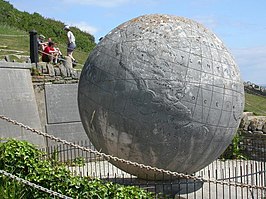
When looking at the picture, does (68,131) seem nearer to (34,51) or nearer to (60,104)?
(60,104)

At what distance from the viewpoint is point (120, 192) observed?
600cm

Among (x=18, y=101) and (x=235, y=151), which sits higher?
(x=18, y=101)

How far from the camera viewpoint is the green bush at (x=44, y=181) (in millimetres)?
6047

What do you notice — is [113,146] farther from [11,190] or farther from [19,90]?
[19,90]

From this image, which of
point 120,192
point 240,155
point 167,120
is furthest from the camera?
point 240,155

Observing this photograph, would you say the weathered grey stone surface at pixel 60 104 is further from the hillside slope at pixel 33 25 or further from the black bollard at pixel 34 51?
the hillside slope at pixel 33 25

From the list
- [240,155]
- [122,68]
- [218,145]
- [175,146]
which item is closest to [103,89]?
[122,68]

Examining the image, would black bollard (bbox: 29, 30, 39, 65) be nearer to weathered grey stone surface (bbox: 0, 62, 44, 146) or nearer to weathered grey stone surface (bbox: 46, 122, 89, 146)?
weathered grey stone surface (bbox: 0, 62, 44, 146)

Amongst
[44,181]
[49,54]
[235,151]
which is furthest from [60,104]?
[44,181]

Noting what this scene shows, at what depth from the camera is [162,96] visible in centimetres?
743

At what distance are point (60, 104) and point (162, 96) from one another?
6.91 metres

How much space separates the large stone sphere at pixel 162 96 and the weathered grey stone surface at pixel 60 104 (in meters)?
5.70

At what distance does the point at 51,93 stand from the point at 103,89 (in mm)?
6345

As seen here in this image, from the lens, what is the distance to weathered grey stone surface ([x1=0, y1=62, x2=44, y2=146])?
12.9 meters
